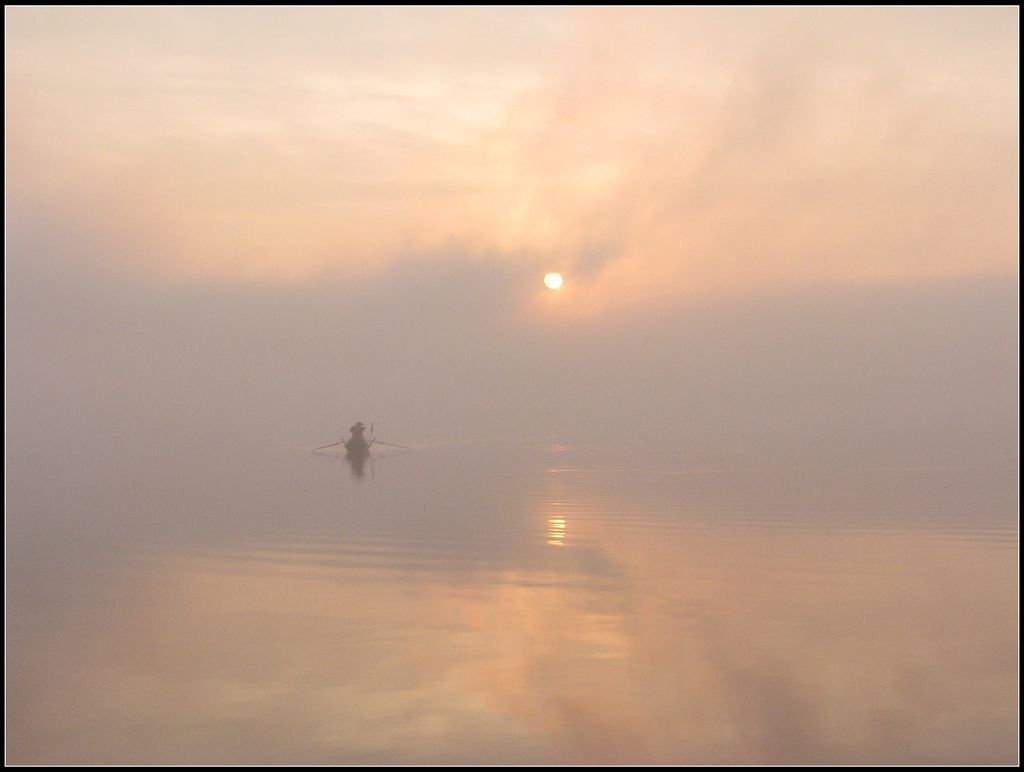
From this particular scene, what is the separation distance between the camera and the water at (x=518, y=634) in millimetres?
13758

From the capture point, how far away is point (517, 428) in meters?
107

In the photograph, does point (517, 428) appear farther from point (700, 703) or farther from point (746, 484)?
point (700, 703)

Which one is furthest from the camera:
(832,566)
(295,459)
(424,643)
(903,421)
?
(903,421)

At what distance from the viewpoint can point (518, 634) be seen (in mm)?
18578

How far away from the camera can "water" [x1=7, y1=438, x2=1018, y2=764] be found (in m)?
13.8

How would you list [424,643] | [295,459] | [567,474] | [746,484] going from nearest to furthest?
[424,643]
[746,484]
[567,474]
[295,459]

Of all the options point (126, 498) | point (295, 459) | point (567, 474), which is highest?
point (295, 459)

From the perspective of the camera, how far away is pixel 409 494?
1711 inches

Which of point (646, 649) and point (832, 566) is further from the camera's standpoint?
point (832, 566)

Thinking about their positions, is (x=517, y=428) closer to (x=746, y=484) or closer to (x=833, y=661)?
(x=746, y=484)

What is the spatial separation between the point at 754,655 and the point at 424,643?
5787mm

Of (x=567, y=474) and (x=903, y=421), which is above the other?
(x=903, y=421)

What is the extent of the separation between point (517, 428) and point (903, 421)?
40.4m

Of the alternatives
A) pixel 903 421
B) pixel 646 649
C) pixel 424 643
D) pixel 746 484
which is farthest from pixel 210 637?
pixel 903 421
